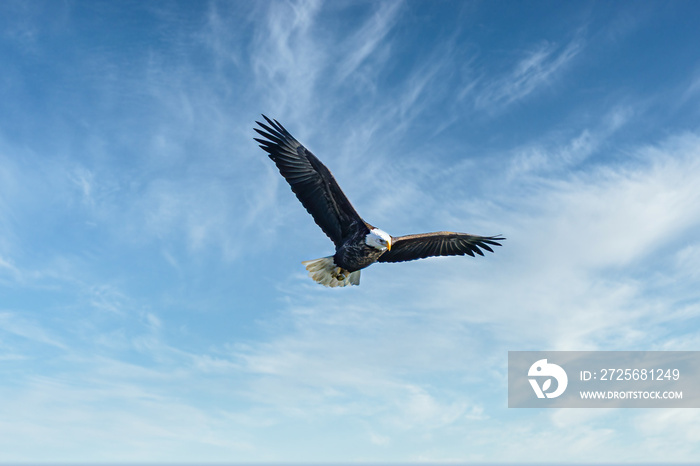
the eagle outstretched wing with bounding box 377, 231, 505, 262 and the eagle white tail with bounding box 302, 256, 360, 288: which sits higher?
the eagle outstretched wing with bounding box 377, 231, 505, 262

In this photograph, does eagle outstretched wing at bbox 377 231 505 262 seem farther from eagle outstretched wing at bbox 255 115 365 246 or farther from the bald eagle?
eagle outstretched wing at bbox 255 115 365 246

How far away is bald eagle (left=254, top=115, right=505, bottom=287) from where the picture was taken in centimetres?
1366

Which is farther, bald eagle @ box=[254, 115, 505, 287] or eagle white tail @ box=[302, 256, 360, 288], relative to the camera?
eagle white tail @ box=[302, 256, 360, 288]

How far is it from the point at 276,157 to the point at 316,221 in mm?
1994

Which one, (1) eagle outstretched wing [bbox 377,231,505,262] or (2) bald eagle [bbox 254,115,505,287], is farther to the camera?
(1) eagle outstretched wing [bbox 377,231,505,262]

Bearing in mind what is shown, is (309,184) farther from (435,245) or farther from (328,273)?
(435,245)

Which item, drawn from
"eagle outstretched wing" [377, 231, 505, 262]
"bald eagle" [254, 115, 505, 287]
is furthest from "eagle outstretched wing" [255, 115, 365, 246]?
"eagle outstretched wing" [377, 231, 505, 262]

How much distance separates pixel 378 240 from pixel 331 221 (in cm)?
175

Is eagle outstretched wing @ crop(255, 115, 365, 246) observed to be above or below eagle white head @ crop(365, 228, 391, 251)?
above

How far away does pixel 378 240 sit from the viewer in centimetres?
1323

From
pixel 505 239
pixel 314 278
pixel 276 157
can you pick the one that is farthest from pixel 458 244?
pixel 276 157

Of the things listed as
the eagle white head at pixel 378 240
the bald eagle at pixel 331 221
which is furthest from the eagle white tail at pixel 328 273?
the eagle white head at pixel 378 240

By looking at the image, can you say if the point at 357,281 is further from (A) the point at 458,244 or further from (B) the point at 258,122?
(B) the point at 258,122

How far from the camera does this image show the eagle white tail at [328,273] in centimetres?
1512
